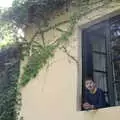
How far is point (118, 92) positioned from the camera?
20.9 ft

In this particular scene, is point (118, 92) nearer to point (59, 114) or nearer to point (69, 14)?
point (59, 114)

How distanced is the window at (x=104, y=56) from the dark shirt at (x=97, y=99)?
0.23ft

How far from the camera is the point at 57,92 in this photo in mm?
7184

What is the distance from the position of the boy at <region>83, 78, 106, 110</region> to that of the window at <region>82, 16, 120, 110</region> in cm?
9

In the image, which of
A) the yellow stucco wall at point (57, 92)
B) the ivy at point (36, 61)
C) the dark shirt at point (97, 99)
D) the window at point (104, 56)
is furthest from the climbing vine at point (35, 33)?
the dark shirt at point (97, 99)

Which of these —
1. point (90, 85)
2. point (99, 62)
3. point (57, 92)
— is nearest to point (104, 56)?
point (99, 62)

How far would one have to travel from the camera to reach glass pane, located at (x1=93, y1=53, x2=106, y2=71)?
22.4ft

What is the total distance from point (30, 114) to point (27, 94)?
0.48m

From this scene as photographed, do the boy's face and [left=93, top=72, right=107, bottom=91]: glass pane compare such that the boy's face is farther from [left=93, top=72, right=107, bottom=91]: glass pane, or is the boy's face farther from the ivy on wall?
the ivy on wall

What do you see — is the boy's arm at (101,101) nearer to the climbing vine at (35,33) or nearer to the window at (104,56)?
the window at (104,56)

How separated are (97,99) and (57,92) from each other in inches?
36.7

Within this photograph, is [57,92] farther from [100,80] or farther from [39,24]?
[39,24]

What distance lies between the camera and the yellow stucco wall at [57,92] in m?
6.79

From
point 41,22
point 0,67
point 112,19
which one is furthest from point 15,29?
point 112,19
